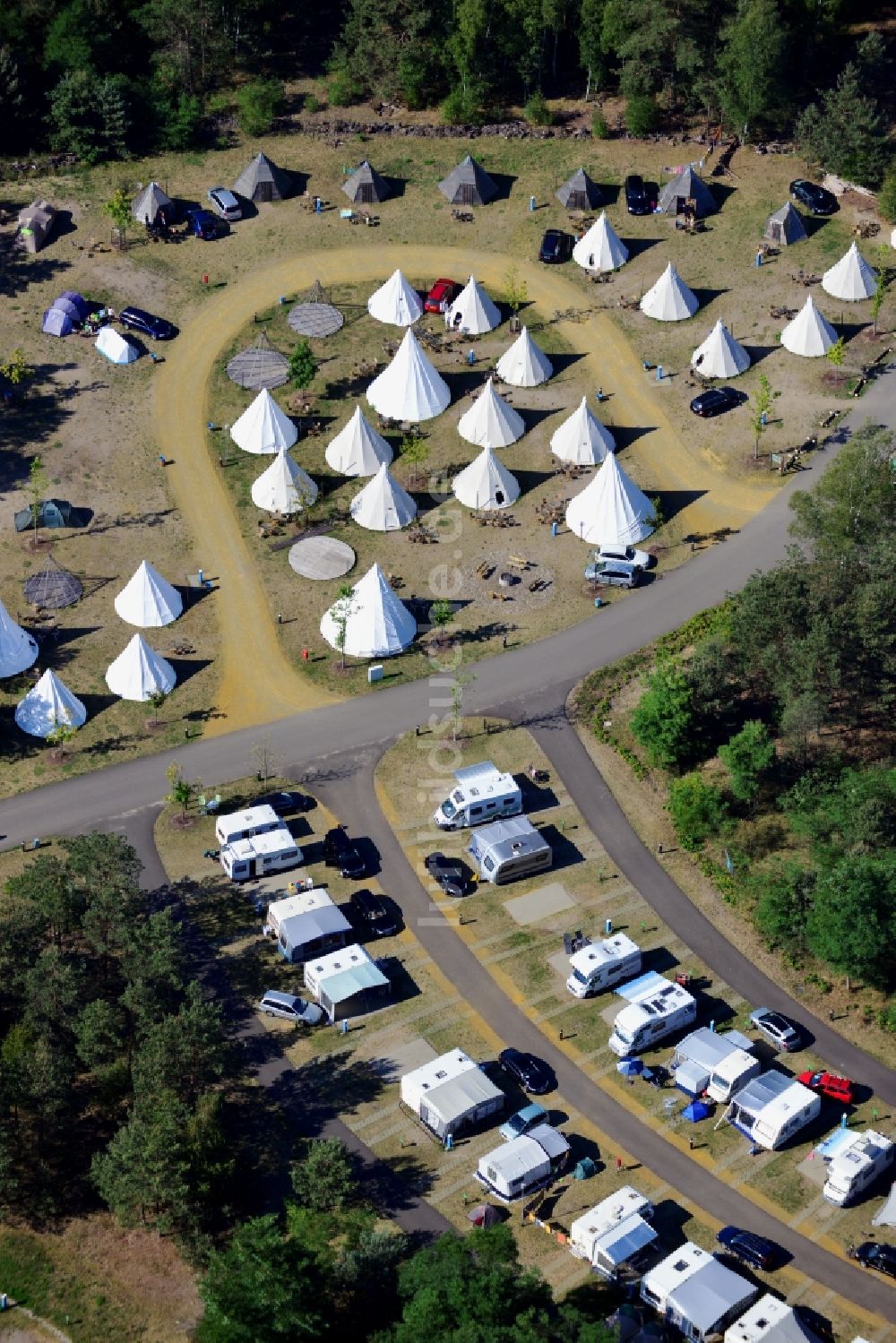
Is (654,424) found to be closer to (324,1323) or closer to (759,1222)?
(759,1222)

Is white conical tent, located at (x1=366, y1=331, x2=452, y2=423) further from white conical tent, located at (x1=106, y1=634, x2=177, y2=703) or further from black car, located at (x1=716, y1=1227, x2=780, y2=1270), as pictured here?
black car, located at (x1=716, y1=1227, x2=780, y2=1270)

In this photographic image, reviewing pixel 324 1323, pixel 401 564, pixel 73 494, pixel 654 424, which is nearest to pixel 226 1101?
pixel 324 1323

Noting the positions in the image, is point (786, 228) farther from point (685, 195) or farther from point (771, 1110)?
point (771, 1110)

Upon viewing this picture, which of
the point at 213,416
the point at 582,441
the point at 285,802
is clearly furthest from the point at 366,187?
the point at 285,802

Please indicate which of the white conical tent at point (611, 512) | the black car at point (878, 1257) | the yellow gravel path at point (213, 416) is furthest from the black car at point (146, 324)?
the black car at point (878, 1257)

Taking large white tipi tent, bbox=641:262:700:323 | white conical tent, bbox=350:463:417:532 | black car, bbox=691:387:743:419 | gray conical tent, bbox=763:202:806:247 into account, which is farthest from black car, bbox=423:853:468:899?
gray conical tent, bbox=763:202:806:247
